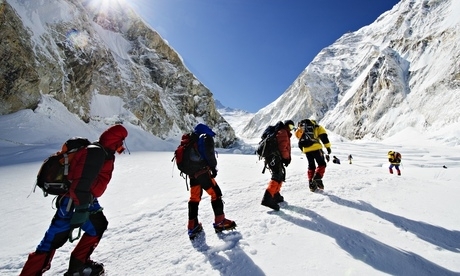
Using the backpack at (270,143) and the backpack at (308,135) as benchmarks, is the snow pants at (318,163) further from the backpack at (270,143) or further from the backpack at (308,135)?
the backpack at (270,143)

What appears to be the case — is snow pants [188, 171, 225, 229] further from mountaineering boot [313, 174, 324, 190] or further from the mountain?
the mountain

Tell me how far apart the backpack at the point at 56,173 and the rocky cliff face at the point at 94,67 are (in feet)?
78.6

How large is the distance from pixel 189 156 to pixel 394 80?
105427mm

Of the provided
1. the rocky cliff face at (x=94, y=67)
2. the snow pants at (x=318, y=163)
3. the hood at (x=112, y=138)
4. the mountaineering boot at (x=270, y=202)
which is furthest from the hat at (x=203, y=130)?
the rocky cliff face at (x=94, y=67)

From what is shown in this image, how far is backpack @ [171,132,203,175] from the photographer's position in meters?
4.28

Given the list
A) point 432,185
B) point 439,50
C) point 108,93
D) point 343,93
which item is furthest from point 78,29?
point 343,93

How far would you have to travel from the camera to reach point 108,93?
117ft

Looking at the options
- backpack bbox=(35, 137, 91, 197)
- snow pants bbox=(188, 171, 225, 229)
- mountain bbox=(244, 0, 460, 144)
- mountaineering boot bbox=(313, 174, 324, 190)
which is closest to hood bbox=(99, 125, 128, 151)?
backpack bbox=(35, 137, 91, 197)

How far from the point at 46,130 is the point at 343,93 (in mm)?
137872

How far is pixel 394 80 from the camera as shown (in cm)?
9119

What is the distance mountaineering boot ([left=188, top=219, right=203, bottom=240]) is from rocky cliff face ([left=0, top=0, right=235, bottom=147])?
78.9 ft

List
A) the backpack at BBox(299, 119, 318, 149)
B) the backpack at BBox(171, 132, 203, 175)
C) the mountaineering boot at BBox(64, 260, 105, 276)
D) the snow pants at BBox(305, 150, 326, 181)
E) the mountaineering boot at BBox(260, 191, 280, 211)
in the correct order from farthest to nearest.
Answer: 1. the backpack at BBox(299, 119, 318, 149)
2. the snow pants at BBox(305, 150, 326, 181)
3. the mountaineering boot at BBox(260, 191, 280, 211)
4. the backpack at BBox(171, 132, 203, 175)
5. the mountaineering boot at BBox(64, 260, 105, 276)

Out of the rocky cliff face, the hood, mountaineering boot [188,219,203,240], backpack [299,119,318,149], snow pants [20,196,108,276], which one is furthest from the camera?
the rocky cliff face

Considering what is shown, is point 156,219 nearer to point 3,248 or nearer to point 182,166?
point 182,166
